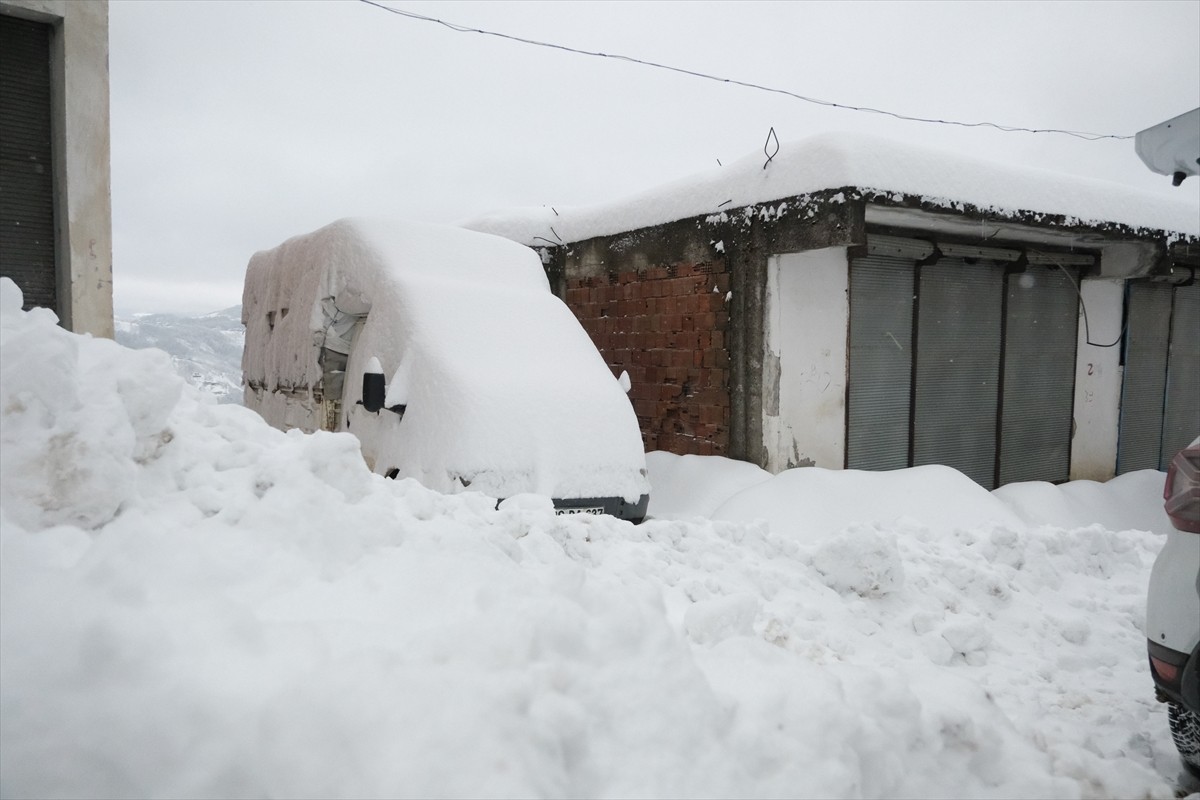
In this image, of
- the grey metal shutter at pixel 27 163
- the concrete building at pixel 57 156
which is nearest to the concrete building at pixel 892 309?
the concrete building at pixel 57 156

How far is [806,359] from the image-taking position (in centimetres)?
668

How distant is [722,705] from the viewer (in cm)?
207

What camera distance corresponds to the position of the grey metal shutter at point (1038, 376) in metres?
8.03

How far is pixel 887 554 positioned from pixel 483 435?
224 centimetres

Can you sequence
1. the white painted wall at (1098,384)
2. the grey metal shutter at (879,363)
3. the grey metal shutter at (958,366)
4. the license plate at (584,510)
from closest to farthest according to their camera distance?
the license plate at (584,510), the grey metal shutter at (879,363), the grey metal shutter at (958,366), the white painted wall at (1098,384)

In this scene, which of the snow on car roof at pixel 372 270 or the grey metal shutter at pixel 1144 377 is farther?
the grey metal shutter at pixel 1144 377

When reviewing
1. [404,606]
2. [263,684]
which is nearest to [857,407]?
[404,606]

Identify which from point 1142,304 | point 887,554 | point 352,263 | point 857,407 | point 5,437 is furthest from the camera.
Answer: point 1142,304

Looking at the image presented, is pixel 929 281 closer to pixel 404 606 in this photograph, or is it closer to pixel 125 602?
pixel 404 606

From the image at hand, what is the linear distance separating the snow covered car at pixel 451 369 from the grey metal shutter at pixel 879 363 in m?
2.87

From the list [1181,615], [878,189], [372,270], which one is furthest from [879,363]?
[1181,615]

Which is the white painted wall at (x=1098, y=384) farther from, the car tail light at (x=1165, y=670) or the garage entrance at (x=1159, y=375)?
the car tail light at (x=1165, y=670)

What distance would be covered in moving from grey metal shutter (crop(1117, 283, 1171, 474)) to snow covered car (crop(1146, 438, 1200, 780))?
25.2ft

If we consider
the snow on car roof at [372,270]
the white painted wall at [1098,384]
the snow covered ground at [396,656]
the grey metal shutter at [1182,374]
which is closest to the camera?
the snow covered ground at [396,656]
